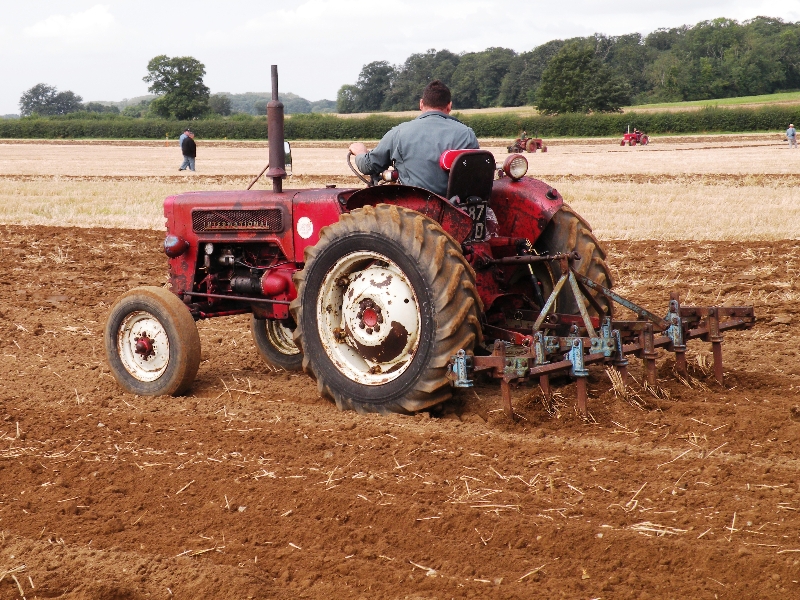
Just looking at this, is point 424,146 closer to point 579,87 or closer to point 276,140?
→ point 276,140

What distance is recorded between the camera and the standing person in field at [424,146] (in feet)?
17.2

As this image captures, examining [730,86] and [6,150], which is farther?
[730,86]

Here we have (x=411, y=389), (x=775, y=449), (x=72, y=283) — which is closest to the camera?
(x=775, y=449)

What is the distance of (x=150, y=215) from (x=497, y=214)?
11456mm

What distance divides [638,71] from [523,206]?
89999mm

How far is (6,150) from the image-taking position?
149 feet

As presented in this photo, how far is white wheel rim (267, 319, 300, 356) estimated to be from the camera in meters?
6.71

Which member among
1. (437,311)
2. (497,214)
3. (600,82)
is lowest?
(437,311)

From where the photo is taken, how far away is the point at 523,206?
5566 mm

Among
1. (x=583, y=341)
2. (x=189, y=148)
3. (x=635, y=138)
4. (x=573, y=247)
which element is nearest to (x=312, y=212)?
(x=573, y=247)

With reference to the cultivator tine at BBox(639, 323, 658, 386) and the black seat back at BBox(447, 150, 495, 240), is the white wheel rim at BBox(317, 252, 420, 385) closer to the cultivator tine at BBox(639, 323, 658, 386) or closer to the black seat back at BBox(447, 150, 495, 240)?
the black seat back at BBox(447, 150, 495, 240)

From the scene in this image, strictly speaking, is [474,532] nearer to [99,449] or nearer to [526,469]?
[526,469]

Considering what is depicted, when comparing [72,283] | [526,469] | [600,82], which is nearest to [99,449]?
[526,469]

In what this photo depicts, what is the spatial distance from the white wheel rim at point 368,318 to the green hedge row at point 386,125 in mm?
50714
